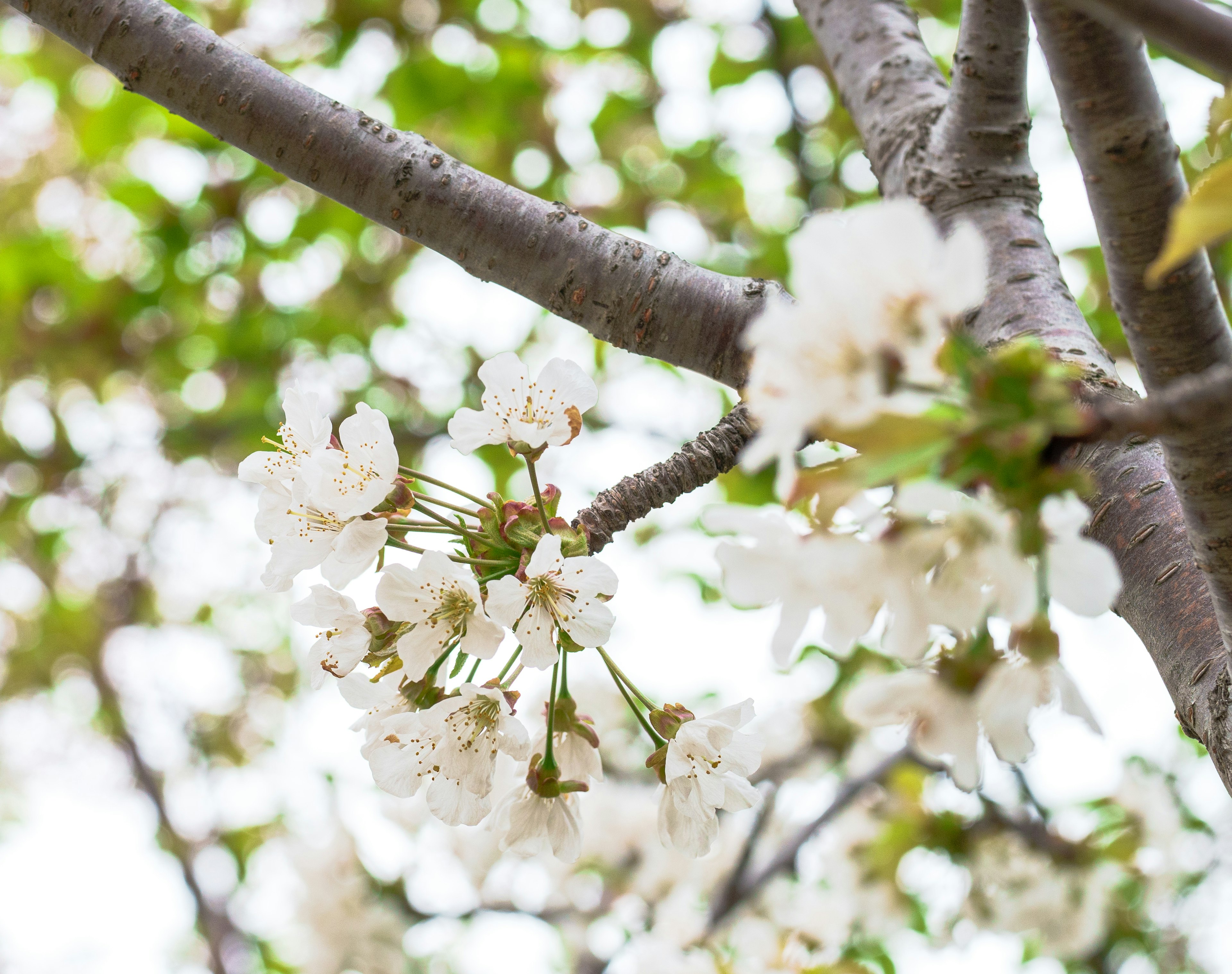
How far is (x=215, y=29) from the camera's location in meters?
2.48

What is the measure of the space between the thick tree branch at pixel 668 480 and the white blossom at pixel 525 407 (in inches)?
3.0

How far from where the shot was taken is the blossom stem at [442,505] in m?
0.82

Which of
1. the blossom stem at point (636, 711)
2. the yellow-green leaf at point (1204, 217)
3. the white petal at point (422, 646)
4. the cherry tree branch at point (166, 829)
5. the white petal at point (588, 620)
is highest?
the yellow-green leaf at point (1204, 217)

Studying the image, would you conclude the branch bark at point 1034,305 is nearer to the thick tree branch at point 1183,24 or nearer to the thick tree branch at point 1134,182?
the thick tree branch at point 1134,182

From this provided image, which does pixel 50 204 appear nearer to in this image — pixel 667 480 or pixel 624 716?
pixel 624 716

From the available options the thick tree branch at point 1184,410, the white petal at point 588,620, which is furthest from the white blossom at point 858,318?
the white petal at point 588,620

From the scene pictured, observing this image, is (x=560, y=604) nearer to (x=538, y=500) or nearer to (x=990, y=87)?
(x=538, y=500)

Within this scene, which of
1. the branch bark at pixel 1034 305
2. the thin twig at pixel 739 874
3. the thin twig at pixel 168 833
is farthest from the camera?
the thin twig at pixel 168 833

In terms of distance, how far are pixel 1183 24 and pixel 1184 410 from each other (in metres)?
0.20

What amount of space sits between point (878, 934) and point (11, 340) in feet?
10.3

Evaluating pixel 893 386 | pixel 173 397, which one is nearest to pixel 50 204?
pixel 173 397

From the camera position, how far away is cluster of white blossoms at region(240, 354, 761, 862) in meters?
0.74

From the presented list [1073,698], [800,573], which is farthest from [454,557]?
[1073,698]

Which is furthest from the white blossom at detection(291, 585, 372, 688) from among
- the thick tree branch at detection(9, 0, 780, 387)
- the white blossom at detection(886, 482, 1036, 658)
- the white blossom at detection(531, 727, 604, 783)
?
the white blossom at detection(886, 482, 1036, 658)
